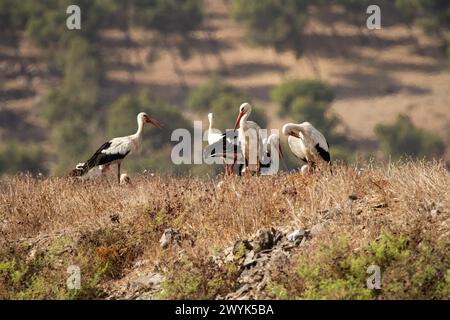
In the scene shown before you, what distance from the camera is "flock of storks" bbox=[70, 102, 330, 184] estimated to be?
16.0 metres

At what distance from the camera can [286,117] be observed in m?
75.6

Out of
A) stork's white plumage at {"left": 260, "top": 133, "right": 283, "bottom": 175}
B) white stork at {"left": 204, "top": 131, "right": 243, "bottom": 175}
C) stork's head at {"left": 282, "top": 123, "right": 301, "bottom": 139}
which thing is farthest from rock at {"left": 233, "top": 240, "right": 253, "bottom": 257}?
stork's white plumage at {"left": 260, "top": 133, "right": 283, "bottom": 175}

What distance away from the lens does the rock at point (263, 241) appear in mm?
11445

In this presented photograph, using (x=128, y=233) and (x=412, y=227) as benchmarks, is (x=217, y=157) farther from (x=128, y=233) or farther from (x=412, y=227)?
(x=412, y=227)

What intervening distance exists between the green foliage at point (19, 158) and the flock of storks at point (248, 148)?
5050cm

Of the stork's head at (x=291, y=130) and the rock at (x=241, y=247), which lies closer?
the rock at (x=241, y=247)

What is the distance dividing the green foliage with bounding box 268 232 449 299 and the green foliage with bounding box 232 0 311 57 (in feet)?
225

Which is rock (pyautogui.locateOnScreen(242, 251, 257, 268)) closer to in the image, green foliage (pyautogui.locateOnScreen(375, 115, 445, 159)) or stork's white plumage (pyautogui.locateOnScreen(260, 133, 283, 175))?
stork's white plumage (pyautogui.locateOnScreen(260, 133, 283, 175))

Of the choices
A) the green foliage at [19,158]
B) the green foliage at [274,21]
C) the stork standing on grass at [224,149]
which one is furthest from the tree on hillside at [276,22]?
the stork standing on grass at [224,149]

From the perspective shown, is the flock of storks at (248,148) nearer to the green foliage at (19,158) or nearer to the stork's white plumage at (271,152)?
the stork's white plumage at (271,152)

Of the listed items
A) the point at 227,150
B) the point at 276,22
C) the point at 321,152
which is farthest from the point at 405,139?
the point at 321,152
